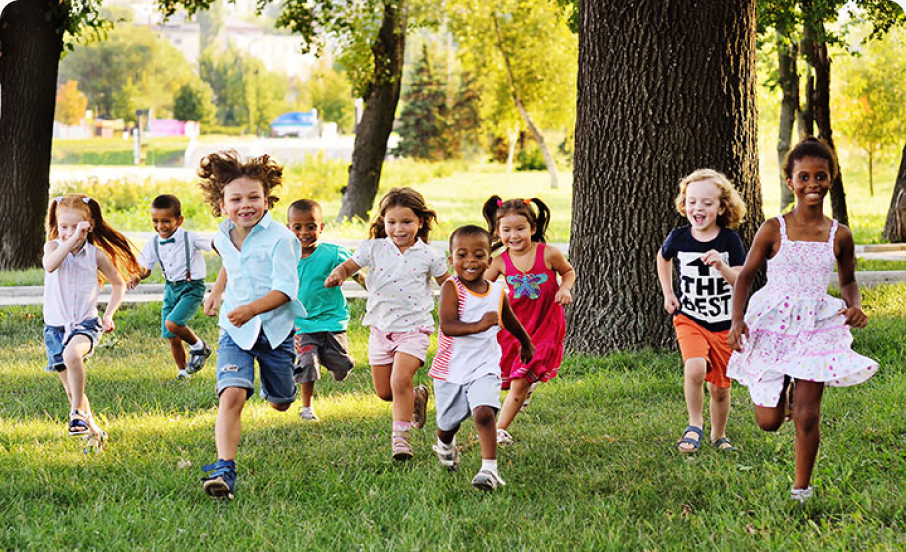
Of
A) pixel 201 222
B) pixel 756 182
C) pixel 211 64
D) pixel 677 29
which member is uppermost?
pixel 211 64

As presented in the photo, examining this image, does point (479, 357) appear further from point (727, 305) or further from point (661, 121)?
point (661, 121)

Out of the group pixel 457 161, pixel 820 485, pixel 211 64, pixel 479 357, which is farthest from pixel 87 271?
pixel 211 64

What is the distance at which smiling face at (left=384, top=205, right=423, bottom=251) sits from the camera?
6199mm

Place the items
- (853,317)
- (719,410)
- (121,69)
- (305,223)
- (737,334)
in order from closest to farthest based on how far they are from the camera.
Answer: (853,317)
(737,334)
(719,410)
(305,223)
(121,69)

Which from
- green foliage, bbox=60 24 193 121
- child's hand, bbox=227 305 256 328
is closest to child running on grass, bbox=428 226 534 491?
child's hand, bbox=227 305 256 328

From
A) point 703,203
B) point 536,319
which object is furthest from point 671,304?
point 536,319

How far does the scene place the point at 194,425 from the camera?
6.82 meters

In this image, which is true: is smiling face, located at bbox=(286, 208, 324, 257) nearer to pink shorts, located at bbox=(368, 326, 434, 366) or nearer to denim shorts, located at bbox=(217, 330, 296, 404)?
pink shorts, located at bbox=(368, 326, 434, 366)

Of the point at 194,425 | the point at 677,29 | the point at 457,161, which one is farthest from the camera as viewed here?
the point at 457,161

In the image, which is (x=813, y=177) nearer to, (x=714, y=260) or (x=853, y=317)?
(x=853, y=317)

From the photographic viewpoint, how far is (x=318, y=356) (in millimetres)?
7043

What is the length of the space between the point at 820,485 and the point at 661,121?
3987 mm

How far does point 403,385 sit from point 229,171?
161cm

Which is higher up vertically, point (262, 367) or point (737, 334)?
point (737, 334)
